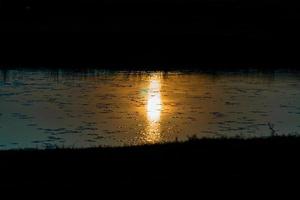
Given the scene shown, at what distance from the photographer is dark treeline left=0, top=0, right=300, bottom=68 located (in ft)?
120

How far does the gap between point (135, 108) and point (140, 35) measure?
26.1 meters

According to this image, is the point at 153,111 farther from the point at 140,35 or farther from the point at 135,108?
the point at 140,35

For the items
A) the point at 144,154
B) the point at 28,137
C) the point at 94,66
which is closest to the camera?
the point at 144,154

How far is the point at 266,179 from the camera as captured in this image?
8312 mm

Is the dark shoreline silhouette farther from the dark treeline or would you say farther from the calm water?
the dark treeline

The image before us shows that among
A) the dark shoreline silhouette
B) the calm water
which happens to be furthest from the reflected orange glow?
the dark shoreline silhouette

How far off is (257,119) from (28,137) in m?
5.12

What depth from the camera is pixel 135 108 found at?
1816 cm

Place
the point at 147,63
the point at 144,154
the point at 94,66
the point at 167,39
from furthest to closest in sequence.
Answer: the point at 167,39, the point at 147,63, the point at 94,66, the point at 144,154

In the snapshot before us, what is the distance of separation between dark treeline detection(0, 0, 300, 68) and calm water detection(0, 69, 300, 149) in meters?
8.57

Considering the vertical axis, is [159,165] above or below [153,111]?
above

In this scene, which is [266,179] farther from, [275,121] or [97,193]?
[275,121]

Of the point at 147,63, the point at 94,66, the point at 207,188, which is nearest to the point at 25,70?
the point at 94,66

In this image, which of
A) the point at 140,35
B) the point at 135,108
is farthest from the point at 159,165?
the point at 140,35
